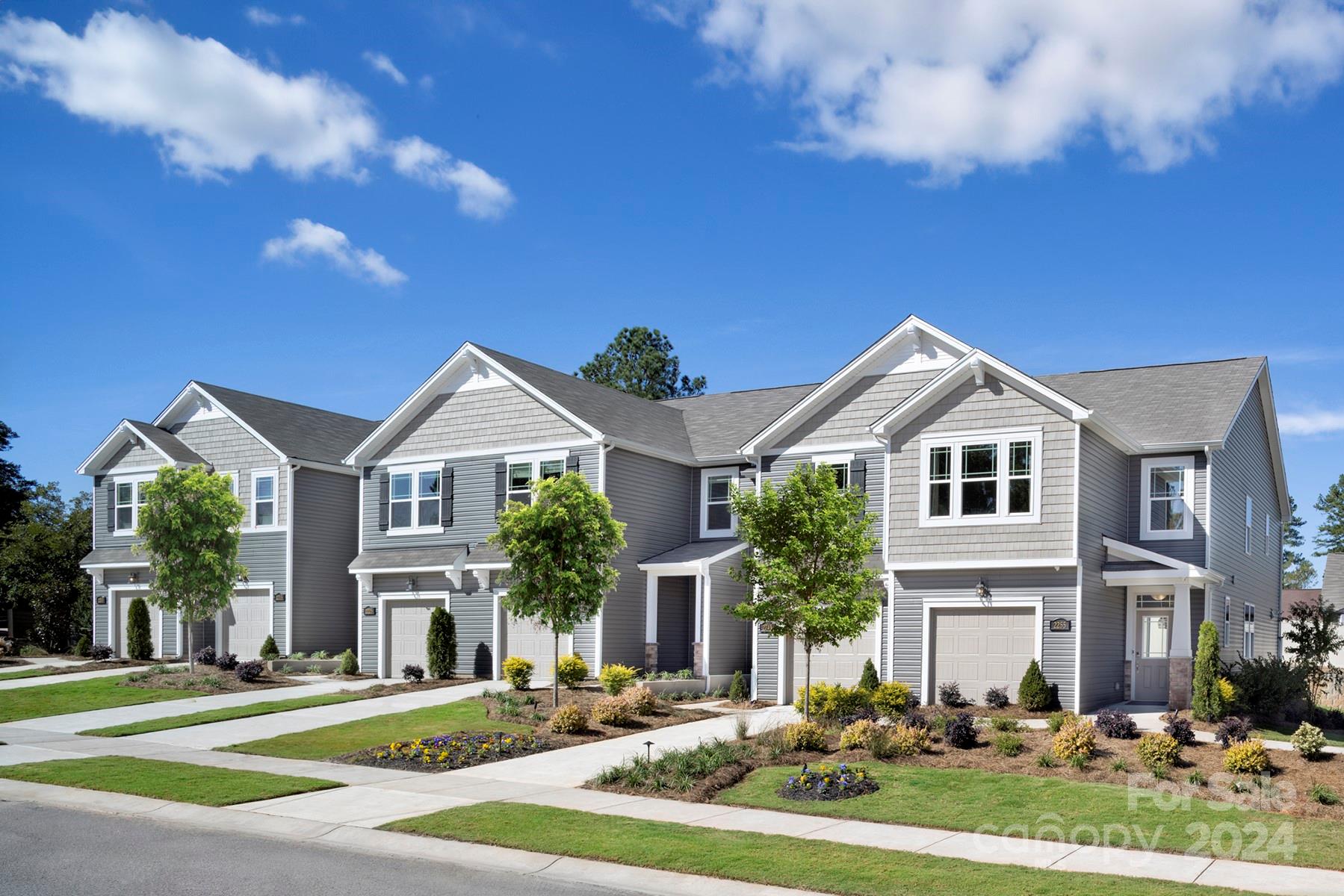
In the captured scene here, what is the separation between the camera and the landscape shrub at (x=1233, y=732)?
1773cm

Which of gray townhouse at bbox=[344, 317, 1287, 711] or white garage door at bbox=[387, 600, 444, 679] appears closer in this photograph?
gray townhouse at bbox=[344, 317, 1287, 711]

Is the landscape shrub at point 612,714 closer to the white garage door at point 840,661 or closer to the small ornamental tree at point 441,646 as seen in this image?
the white garage door at point 840,661

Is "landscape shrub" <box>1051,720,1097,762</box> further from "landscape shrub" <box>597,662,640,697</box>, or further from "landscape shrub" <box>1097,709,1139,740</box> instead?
"landscape shrub" <box>597,662,640,697</box>

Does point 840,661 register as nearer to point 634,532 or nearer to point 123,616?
point 634,532

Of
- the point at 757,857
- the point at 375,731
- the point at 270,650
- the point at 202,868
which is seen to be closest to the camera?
the point at 202,868

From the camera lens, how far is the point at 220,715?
79.8 ft

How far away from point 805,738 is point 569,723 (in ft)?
16.8

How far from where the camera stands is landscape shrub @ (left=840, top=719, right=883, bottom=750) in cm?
1800

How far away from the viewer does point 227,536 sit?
1272 inches

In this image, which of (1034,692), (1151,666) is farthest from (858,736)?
(1151,666)

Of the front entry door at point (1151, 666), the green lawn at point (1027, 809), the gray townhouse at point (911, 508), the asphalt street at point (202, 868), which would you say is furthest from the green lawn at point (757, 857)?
the front entry door at point (1151, 666)

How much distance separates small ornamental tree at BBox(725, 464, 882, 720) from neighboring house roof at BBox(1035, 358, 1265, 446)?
8738 millimetres

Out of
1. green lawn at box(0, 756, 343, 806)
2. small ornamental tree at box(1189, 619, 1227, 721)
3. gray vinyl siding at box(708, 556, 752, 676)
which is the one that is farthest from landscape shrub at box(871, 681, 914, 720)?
green lawn at box(0, 756, 343, 806)

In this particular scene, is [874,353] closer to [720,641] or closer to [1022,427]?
[1022,427]
